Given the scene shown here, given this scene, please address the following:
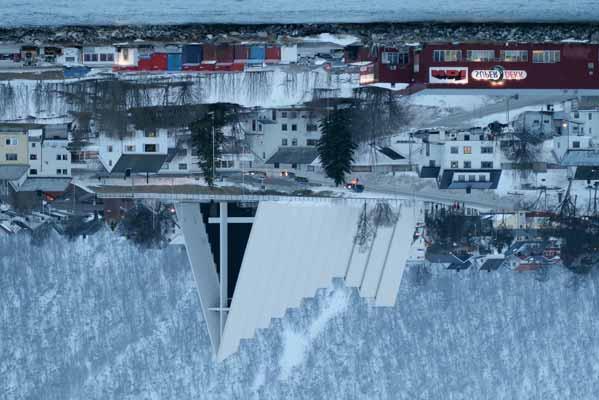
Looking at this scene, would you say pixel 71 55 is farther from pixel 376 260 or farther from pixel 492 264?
pixel 492 264

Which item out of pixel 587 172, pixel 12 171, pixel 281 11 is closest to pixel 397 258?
pixel 587 172

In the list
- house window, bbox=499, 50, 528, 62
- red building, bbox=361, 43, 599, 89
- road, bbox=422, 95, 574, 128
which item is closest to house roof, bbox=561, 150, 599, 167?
road, bbox=422, 95, 574, 128

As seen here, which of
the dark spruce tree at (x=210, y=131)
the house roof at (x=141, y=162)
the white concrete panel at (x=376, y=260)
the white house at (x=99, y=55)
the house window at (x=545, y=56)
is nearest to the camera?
the house window at (x=545, y=56)

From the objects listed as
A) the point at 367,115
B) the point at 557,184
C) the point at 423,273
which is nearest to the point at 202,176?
the point at 367,115

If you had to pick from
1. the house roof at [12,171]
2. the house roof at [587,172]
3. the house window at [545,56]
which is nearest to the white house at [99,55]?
the house roof at [12,171]

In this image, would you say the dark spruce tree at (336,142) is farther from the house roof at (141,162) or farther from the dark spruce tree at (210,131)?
the house roof at (141,162)
